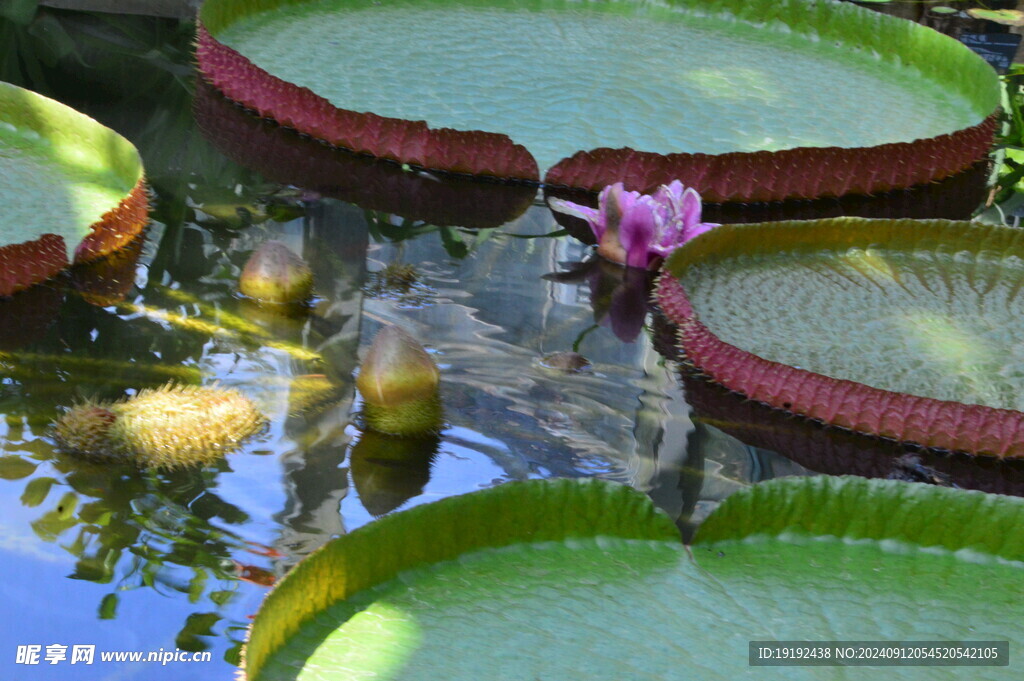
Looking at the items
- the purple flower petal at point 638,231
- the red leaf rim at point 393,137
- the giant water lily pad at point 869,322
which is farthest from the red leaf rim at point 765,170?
the giant water lily pad at point 869,322

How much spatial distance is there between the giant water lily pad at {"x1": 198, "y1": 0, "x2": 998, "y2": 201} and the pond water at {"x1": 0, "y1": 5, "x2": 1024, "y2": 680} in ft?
0.39

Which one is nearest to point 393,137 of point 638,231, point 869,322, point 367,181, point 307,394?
point 367,181

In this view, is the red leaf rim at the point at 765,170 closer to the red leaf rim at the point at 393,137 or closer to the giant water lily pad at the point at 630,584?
the red leaf rim at the point at 393,137

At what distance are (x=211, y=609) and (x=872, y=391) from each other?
0.98 meters

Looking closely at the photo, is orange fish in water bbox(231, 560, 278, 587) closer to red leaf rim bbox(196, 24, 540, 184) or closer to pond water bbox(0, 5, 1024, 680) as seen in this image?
pond water bbox(0, 5, 1024, 680)

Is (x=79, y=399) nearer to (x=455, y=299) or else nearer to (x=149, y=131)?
(x=455, y=299)

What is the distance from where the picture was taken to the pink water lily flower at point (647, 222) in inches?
84.2

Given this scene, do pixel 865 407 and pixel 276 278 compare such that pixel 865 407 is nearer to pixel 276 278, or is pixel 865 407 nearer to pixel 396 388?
pixel 396 388

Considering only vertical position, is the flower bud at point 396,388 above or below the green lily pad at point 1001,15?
below

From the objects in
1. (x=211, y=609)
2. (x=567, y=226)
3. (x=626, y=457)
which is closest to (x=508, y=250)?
(x=567, y=226)

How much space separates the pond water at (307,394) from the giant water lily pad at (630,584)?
6.0 inches

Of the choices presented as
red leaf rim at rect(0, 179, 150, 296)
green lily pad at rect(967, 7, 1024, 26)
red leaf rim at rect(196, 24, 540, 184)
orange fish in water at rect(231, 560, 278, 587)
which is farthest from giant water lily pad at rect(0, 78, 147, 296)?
green lily pad at rect(967, 7, 1024, 26)

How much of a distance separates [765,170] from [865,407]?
89 centimetres

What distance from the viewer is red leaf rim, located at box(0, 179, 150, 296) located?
1845 mm
